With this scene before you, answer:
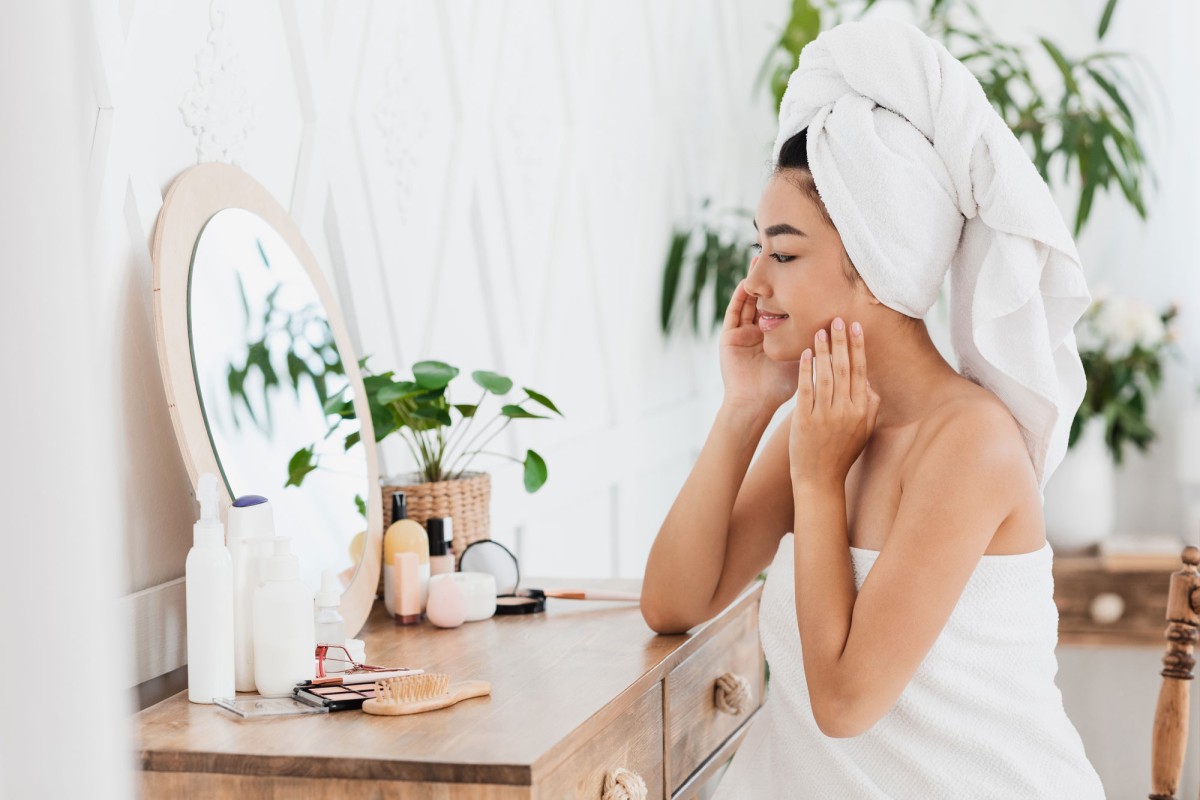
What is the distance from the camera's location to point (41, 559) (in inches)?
24.4

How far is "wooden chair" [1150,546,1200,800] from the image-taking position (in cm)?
161

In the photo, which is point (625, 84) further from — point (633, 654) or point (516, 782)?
point (516, 782)

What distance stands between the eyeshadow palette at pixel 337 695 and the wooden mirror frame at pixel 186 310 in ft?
0.78

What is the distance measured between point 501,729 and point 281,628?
259 millimetres

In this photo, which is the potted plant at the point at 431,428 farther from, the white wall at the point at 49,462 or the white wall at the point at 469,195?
the white wall at the point at 49,462

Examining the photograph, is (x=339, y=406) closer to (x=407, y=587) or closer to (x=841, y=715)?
(x=407, y=587)

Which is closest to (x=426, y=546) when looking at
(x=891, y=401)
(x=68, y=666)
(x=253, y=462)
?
(x=253, y=462)

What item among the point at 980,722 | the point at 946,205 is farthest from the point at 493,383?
the point at 980,722

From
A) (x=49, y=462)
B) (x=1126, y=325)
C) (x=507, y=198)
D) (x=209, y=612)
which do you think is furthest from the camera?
(x=1126, y=325)

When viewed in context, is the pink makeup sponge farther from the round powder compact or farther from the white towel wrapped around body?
the white towel wrapped around body

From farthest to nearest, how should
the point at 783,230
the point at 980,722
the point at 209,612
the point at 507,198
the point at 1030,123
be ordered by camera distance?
the point at 1030,123 < the point at 507,198 < the point at 783,230 < the point at 980,722 < the point at 209,612

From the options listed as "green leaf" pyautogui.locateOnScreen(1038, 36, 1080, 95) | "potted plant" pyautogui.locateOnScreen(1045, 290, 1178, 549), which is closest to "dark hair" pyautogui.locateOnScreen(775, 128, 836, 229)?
"green leaf" pyautogui.locateOnScreen(1038, 36, 1080, 95)

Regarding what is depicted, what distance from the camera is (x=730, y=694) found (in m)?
1.56

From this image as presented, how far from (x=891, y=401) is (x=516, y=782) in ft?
2.16
